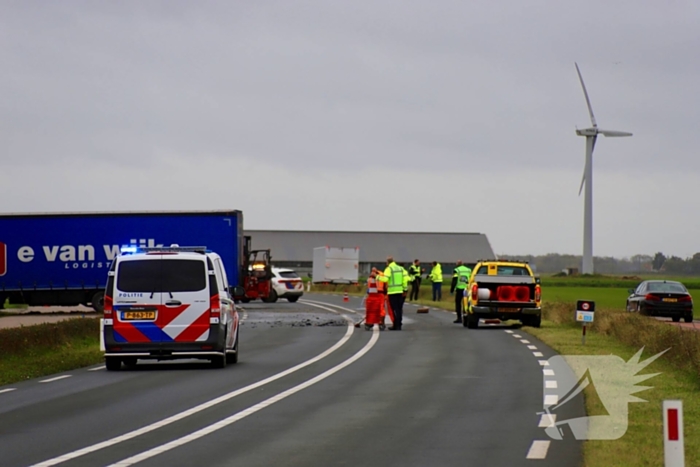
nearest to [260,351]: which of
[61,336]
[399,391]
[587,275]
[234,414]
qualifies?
[61,336]

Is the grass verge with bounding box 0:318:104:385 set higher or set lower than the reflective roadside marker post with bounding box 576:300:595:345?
lower

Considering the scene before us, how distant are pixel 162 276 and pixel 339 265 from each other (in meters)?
65.8

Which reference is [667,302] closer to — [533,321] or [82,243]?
[533,321]

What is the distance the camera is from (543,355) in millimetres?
22219

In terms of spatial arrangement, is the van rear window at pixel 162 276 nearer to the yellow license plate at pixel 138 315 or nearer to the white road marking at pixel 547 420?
the yellow license plate at pixel 138 315

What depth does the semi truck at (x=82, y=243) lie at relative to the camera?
143 ft

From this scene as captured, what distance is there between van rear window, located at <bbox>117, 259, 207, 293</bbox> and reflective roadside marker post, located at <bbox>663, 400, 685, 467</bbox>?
44.1ft

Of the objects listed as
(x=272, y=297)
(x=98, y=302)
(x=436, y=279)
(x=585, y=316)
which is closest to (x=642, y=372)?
(x=585, y=316)

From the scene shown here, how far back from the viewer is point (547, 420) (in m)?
12.7

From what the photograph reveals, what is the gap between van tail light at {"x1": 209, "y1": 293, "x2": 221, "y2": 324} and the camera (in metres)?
19.9

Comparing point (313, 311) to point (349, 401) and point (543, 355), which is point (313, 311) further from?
point (349, 401)

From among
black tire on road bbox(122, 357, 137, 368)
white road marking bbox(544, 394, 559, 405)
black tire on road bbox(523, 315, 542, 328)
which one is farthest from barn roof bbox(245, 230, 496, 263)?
white road marking bbox(544, 394, 559, 405)

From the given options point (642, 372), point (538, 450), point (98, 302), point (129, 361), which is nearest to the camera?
point (538, 450)

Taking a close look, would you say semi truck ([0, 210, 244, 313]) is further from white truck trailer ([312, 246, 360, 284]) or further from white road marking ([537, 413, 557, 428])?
white truck trailer ([312, 246, 360, 284])
